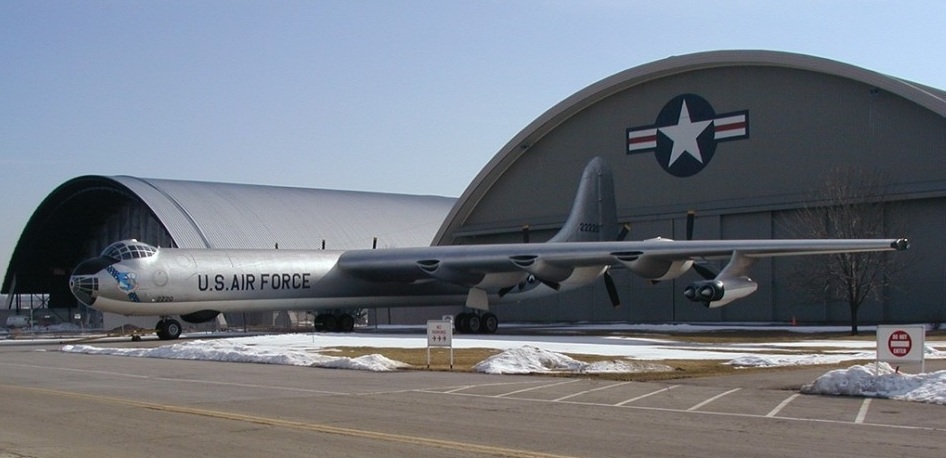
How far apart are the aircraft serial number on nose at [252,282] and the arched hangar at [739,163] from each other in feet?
54.9

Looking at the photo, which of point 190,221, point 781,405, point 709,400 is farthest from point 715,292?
point 190,221

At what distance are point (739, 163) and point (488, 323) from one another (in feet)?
47.6

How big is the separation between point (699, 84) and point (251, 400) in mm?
38349

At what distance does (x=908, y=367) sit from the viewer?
70.4 ft

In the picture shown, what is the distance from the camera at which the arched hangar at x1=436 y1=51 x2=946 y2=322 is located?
43125mm

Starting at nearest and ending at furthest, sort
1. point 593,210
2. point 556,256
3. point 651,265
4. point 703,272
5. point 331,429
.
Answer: point 331,429 < point 651,265 < point 703,272 < point 556,256 < point 593,210

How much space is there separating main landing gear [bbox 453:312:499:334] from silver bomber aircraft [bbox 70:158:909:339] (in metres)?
0.05

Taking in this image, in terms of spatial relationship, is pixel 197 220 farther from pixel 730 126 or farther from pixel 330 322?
pixel 730 126

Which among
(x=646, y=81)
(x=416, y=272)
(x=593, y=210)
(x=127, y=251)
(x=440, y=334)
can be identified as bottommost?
(x=440, y=334)

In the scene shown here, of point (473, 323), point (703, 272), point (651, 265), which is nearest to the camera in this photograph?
point (651, 265)

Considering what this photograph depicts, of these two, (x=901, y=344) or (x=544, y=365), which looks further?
(x=544, y=365)

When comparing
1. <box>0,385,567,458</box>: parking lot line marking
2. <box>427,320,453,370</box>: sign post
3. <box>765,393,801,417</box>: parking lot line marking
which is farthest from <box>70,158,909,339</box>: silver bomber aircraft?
<box>0,385,567,458</box>: parking lot line marking

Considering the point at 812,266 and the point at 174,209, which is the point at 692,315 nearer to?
the point at 812,266

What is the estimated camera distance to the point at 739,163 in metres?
48.6
